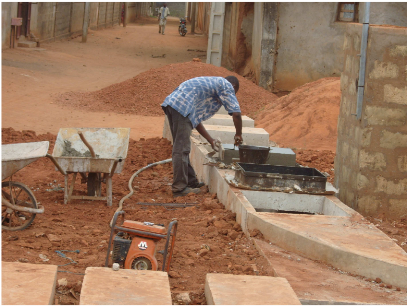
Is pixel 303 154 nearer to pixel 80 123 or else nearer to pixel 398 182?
pixel 398 182

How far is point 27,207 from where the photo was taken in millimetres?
5258

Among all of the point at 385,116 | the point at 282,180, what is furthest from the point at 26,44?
the point at 385,116

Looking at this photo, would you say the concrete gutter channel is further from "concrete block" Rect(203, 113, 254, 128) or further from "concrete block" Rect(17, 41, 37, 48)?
"concrete block" Rect(17, 41, 37, 48)

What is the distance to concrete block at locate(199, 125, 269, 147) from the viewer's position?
831cm

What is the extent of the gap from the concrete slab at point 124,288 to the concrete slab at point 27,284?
0.66 ft

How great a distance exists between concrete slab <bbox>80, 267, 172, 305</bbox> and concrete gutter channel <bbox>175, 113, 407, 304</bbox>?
1.08 meters

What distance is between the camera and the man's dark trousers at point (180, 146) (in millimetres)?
6875

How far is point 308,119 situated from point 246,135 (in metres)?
3.58

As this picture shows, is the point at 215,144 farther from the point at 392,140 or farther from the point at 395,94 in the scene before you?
the point at 395,94

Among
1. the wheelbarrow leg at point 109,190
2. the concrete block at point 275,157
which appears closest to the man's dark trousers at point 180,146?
the concrete block at point 275,157

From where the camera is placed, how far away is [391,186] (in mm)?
6059

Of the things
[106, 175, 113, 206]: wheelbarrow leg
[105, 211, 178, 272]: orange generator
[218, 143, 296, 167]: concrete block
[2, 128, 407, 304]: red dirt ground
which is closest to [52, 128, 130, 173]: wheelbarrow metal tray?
[106, 175, 113, 206]: wheelbarrow leg

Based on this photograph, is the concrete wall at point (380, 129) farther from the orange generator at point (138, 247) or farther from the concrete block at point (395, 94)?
the orange generator at point (138, 247)

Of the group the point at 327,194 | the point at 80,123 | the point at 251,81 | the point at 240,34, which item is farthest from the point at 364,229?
the point at 240,34
